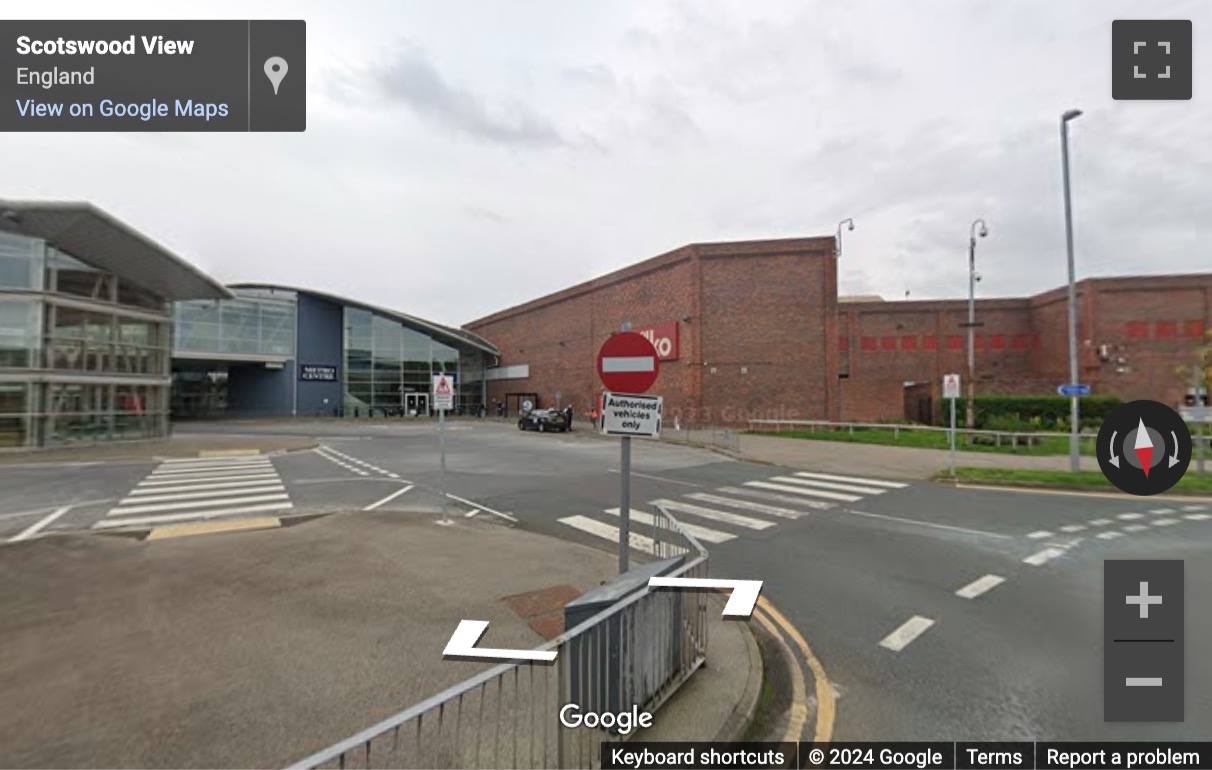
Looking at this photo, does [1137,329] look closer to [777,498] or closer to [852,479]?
[852,479]

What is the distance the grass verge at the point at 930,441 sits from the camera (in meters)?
18.8

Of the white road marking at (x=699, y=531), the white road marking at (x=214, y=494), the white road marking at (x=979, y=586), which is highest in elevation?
the white road marking at (x=979, y=586)

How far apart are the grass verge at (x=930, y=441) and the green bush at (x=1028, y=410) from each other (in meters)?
4.79

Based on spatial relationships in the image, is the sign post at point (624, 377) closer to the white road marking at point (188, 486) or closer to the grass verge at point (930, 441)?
the white road marking at point (188, 486)

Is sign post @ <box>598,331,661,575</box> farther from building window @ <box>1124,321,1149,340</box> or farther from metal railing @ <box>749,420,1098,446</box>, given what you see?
building window @ <box>1124,321,1149,340</box>

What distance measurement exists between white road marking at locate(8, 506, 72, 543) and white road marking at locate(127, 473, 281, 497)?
5.26 feet

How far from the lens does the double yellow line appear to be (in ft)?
10.6

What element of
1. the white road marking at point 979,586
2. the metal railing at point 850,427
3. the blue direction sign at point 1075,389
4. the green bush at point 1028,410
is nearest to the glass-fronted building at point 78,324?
the white road marking at point 979,586

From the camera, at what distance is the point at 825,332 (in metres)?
29.8

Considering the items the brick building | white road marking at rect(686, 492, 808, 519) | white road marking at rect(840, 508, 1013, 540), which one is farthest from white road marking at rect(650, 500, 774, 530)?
the brick building

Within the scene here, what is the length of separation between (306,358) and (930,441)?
4948 centimetres

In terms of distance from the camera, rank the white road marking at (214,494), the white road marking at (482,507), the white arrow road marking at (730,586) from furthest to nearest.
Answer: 1. the white road marking at (214,494)
2. the white road marking at (482,507)
3. the white arrow road marking at (730,586)

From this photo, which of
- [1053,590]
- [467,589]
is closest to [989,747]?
[1053,590]

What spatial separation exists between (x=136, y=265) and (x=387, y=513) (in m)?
22.7
